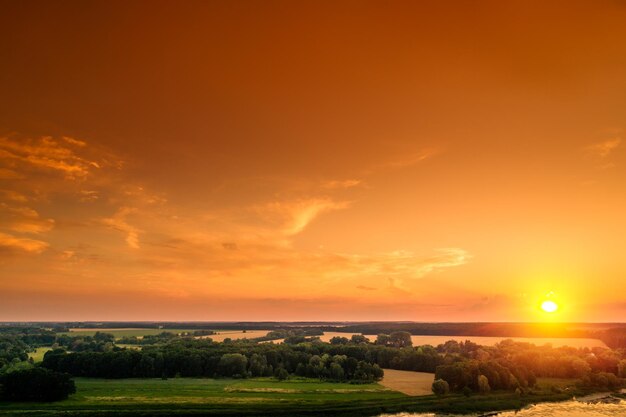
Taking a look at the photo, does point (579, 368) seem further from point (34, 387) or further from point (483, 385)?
point (34, 387)

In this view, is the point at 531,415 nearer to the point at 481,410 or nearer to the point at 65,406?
the point at 481,410

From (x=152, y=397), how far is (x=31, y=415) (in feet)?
80.9

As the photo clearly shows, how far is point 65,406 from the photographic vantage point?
95375 mm

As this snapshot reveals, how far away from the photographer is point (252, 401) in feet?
333

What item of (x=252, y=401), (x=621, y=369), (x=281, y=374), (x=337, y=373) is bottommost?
(x=252, y=401)

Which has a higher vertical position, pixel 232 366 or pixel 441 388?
pixel 232 366

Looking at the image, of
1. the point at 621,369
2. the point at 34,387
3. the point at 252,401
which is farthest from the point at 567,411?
the point at 34,387

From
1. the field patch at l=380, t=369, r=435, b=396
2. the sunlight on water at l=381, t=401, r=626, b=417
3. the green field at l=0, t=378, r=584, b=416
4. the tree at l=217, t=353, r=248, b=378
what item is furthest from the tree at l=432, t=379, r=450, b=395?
the tree at l=217, t=353, r=248, b=378

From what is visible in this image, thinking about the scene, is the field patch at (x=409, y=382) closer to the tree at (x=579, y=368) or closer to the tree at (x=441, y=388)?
the tree at (x=441, y=388)

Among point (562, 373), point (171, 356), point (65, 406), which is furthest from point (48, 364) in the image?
point (562, 373)

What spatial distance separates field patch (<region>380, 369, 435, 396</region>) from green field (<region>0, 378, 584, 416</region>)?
4819mm

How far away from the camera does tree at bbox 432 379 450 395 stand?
108 metres

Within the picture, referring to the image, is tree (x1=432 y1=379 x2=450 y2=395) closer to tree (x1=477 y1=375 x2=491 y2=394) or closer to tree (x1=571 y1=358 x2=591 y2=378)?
tree (x1=477 y1=375 x2=491 y2=394)

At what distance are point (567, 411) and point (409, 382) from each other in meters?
44.5
